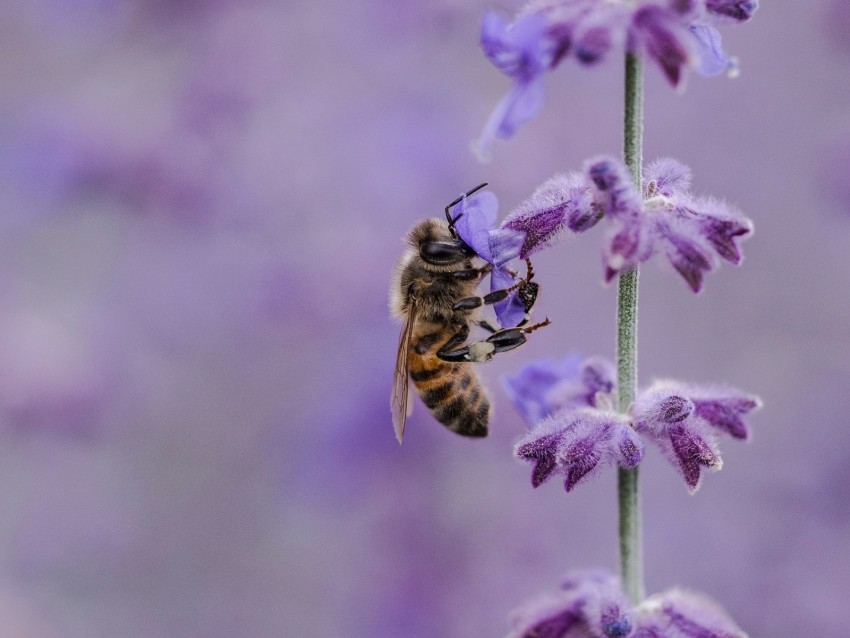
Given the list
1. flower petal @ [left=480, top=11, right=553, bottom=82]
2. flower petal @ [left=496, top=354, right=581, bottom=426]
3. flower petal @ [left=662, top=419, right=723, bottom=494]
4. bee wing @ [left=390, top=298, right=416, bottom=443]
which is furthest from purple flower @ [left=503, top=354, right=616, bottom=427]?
flower petal @ [left=480, top=11, right=553, bottom=82]

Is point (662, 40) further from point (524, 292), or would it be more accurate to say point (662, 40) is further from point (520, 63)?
point (524, 292)

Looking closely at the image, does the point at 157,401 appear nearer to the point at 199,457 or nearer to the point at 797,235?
the point at 199,457

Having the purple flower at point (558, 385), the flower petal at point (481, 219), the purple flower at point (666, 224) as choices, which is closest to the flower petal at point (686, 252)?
the purple flower at point (666, 224)

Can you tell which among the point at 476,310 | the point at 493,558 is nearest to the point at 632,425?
the point at 476,310

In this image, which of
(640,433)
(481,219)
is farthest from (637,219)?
(481,219)

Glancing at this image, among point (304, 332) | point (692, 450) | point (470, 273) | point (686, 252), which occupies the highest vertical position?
point (304, 332)
